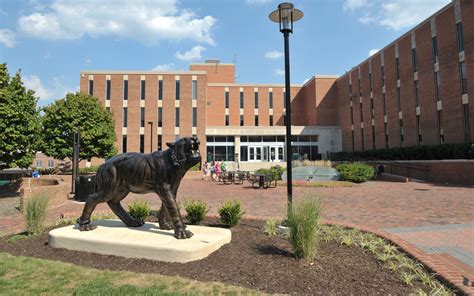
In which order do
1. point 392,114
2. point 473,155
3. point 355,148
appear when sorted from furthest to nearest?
point 355,148 < point 392,114 < point 473,155

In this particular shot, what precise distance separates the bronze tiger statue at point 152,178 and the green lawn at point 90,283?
4.56 feet

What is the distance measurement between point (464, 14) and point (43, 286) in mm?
33424

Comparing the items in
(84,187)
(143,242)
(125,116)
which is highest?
(125,116)

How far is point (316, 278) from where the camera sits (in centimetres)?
425

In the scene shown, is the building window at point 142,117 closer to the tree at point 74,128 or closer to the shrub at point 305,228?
the tree at point 74,128

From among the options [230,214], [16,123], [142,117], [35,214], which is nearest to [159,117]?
[142,117]

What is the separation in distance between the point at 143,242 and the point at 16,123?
43.4 ft

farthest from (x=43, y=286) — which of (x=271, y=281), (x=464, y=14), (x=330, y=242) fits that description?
(x=464, y=14)

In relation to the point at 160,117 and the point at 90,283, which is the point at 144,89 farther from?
the point at 90,283

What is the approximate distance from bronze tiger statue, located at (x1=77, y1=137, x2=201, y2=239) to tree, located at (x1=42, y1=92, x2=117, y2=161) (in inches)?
840

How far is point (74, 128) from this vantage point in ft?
83.9

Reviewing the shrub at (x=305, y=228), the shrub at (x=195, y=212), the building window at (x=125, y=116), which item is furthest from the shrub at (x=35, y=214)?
the building window at (x=125, y=116)

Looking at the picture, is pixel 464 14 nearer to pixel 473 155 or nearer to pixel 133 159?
pixel 473 155

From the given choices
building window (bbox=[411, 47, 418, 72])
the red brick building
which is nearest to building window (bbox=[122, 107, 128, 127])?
the red brick building
